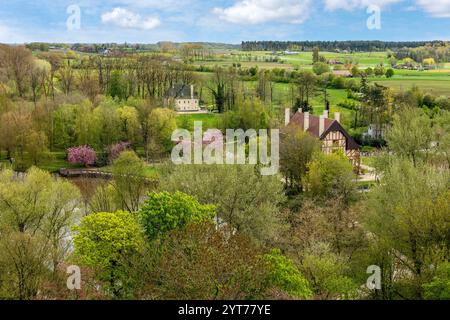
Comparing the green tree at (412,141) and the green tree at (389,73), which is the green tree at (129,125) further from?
the green tree at (389,73)

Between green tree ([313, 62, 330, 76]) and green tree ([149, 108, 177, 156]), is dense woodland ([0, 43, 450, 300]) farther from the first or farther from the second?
green tree ([313, 62, 330, 76])

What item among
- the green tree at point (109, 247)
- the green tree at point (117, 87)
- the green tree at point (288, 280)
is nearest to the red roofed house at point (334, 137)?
the green tree at point (109, 247)

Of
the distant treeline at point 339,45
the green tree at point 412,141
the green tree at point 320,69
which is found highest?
the distant treeline at point 339,45

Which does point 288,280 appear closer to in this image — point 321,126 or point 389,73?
point 321,126

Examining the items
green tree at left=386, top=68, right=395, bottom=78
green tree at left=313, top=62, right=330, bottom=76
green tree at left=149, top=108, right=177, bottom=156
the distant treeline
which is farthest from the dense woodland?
the distant treeline

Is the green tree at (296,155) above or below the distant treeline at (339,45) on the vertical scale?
below

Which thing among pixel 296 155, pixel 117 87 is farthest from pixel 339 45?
pixel 296 155

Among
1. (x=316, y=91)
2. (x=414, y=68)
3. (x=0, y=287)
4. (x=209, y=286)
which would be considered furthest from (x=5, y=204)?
(x=414, y=68)
